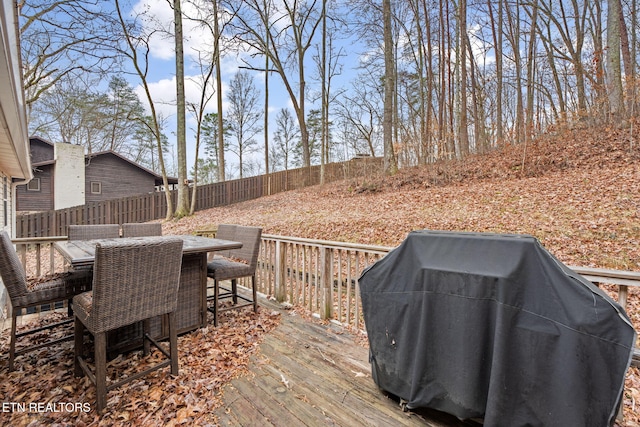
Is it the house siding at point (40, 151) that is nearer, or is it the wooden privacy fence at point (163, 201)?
the wooden privacy fence at point (163, 201)

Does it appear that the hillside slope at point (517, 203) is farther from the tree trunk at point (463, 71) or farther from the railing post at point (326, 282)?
the railing post at point (326, 282)

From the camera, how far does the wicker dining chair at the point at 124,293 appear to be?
191 centimetres

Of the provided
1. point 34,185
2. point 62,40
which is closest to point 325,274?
point 62,40

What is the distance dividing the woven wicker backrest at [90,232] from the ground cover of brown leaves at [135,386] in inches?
52.5

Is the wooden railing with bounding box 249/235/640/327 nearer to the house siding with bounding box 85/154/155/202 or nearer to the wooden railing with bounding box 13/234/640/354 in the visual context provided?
the wooden railing with bounding box 13/234/640/354

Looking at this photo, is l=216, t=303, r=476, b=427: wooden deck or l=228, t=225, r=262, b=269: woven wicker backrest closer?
l=216, t=303, r=476, b=427: wooden deck

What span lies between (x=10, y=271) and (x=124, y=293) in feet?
3.76

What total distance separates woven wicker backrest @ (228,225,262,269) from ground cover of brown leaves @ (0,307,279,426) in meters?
0.84

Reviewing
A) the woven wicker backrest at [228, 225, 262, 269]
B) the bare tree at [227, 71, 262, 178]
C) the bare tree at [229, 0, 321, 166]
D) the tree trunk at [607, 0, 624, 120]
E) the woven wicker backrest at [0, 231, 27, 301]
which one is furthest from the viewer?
the bare tree at [227, 71, 262, 178]

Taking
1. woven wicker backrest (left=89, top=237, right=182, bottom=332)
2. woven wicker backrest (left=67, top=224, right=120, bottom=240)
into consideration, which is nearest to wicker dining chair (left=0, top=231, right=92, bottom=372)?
woven wicker backrest (left=89, top=237, right=182, bottom=332)

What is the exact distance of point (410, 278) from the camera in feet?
5.91

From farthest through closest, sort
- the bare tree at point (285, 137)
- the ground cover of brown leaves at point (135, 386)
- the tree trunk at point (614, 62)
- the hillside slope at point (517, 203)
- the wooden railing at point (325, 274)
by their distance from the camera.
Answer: the bare tree at point (285, 137) < the tree trunk at point (614, 62) < the hillside slope at point (517, 203) < the ground cover of brown leaves at point (135, 386) < the wooden railing at point (325, 274)

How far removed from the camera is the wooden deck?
6.09 feet

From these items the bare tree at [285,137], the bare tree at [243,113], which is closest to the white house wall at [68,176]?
the bare tree at [243,113]
